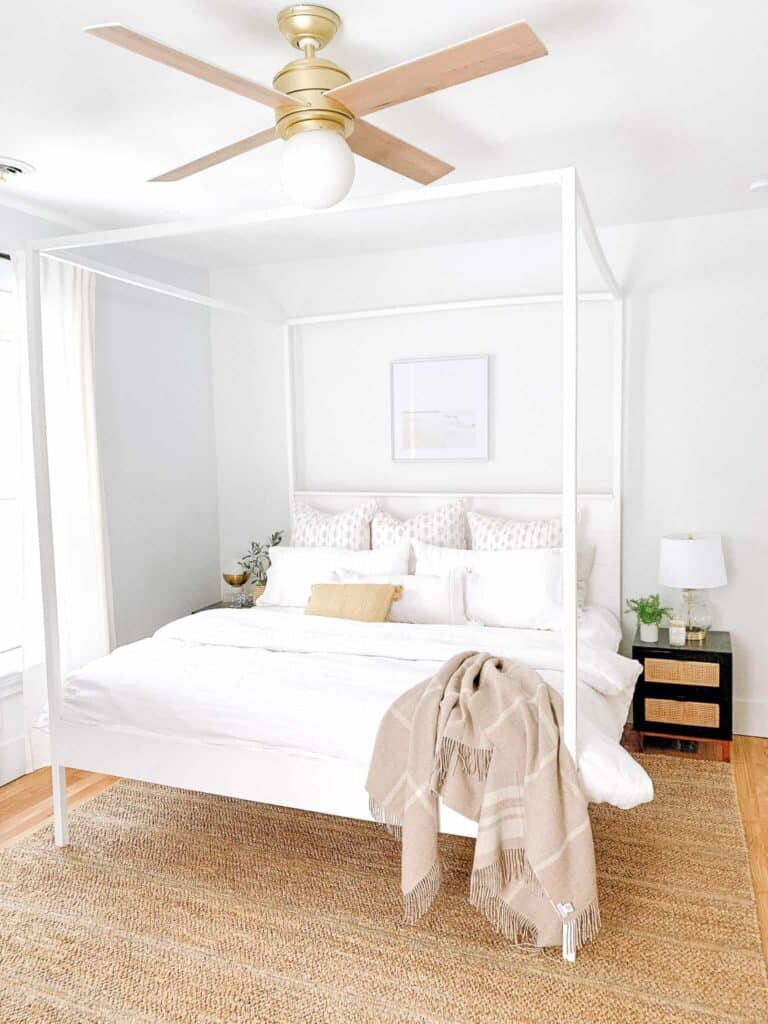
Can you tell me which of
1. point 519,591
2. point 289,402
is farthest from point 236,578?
point 519,591

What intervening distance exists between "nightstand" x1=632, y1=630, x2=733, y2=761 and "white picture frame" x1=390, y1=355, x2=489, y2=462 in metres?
1.41

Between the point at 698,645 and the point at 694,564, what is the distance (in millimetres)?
379

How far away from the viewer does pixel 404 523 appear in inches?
176

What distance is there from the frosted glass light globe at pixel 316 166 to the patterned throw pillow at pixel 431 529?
2.51m

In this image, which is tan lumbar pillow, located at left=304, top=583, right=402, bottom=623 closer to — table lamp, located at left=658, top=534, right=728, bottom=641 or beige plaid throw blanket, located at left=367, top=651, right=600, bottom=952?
beige plaid throw blanket, located at left=367, top=651, right=600, bottom=952

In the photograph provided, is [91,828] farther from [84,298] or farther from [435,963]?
[84,298]

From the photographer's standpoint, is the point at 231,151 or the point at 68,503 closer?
the point at 231,151

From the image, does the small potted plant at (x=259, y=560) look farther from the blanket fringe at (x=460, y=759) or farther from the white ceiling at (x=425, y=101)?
the blanket fringe at (x=460, y=759)

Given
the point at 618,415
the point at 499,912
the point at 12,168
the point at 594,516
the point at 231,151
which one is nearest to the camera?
the point at 231,151

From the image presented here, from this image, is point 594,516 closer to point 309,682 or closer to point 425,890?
point 309,682

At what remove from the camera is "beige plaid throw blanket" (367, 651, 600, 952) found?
7.49 feet

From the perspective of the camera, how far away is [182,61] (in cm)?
177

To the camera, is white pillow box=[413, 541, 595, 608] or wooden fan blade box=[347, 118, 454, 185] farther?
white pillow box=[413, 541, 595, 608]

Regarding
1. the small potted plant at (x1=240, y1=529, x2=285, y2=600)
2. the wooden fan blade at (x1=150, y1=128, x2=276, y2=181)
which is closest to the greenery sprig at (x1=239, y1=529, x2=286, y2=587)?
the small potted plant at (x1=240, y1=529, x2=285, y2=600)
